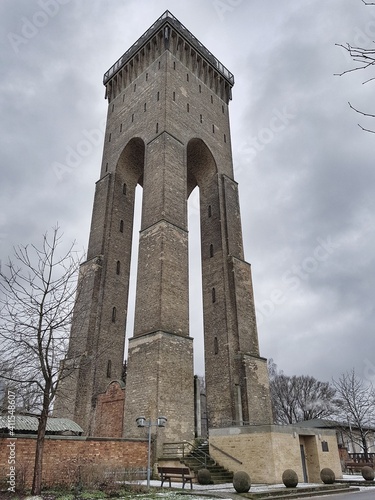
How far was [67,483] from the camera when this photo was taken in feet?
37.3

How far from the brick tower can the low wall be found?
2.16 metres

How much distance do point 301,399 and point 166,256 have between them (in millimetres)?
33644

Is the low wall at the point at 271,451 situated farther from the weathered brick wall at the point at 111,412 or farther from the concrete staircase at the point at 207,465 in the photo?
the weathered brick wall at the point at 111,412

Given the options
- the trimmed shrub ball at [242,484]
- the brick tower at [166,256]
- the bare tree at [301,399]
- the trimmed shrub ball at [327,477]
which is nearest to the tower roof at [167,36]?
the brick tower at [166,256]

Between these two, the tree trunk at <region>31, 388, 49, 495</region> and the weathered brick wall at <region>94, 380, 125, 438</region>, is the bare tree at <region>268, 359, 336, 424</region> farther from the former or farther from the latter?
the tree trunk at <region>31, 388, 49, 495</region>

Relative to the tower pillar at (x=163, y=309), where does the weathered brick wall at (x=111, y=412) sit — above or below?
below

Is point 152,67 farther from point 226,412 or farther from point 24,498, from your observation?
point 24,498

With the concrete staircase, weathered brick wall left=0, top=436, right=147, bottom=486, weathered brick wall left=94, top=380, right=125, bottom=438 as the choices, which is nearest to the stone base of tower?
the concrete staircase

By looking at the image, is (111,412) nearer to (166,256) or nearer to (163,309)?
(163,309)

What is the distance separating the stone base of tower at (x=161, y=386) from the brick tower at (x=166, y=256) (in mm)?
53

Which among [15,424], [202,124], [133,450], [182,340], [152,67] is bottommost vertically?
[133,450]

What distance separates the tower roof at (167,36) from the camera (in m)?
28.2

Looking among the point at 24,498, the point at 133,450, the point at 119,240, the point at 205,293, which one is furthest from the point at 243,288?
the point at 24,498

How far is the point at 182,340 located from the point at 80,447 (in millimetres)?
6781
